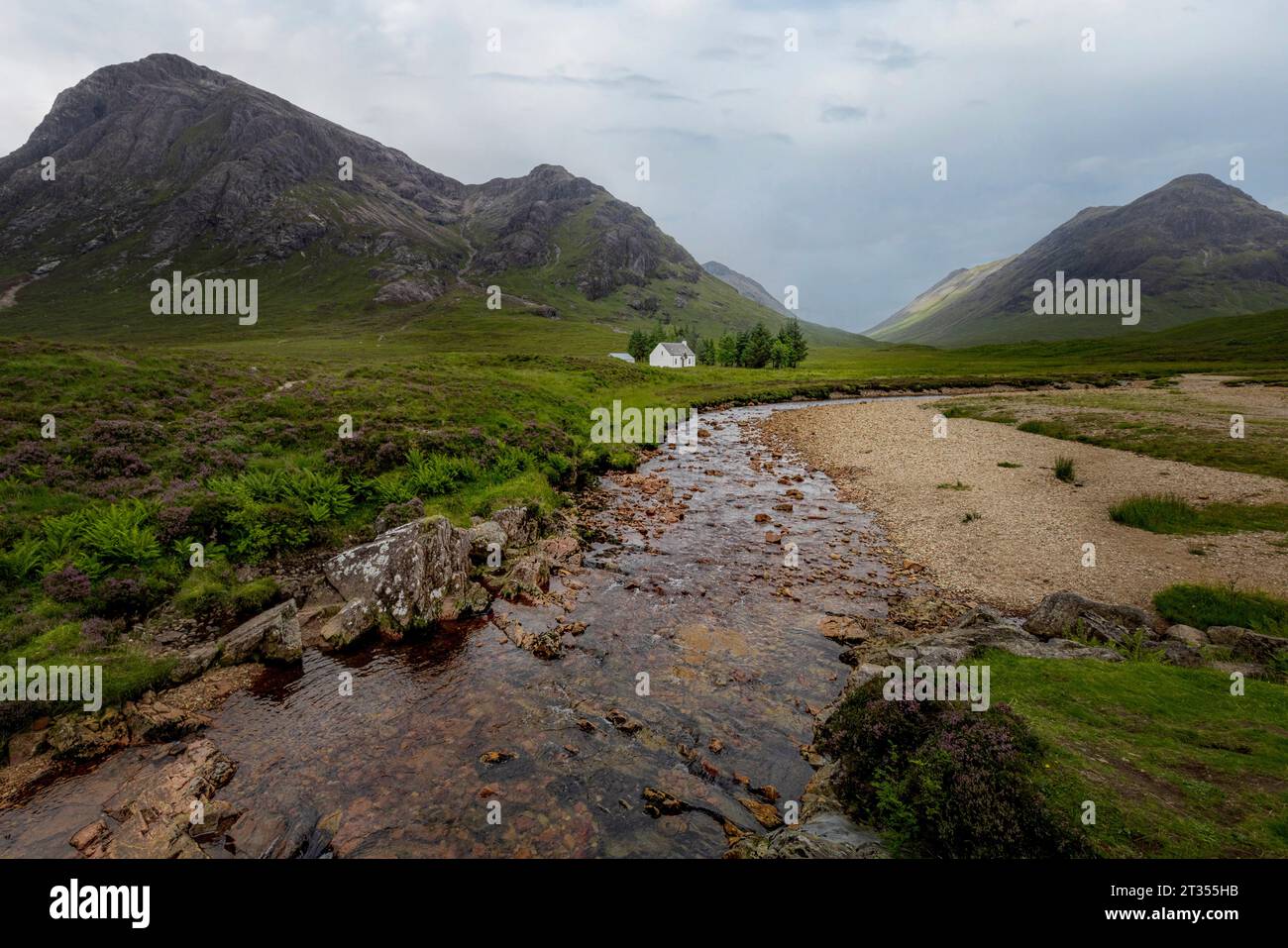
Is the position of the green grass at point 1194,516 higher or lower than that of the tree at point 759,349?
lower

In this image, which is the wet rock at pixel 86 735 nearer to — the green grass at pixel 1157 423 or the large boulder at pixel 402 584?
the large boulder at pixel 402 584

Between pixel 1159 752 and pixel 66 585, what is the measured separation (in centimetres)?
2267

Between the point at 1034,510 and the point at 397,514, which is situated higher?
the point at 397,514

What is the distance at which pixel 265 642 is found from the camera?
12852 mm

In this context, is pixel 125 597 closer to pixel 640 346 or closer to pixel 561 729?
pixel 561 729

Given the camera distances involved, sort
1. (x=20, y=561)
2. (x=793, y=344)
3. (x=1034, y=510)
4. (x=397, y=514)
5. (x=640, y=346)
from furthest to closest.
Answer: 1. (x=640, y=346)
2. (x=793, y=344)
3. (x=1034, y=510)
4. (x=397, y=514)
5. (x=20, y=561)

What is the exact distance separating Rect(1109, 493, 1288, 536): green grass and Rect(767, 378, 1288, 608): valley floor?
0.63 m

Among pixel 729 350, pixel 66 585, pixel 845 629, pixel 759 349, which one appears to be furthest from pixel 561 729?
pixel 729 350

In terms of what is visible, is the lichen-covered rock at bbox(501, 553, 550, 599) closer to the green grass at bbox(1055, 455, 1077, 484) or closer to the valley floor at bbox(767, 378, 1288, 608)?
the valley floor at bbox(767, 378, 1288, 608)

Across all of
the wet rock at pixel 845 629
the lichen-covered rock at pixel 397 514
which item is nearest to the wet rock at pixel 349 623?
the lichen-covered rock at pixel 397 514

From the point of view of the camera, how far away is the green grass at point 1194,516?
63.3 feet

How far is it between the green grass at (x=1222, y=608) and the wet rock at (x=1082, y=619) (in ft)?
7.22
